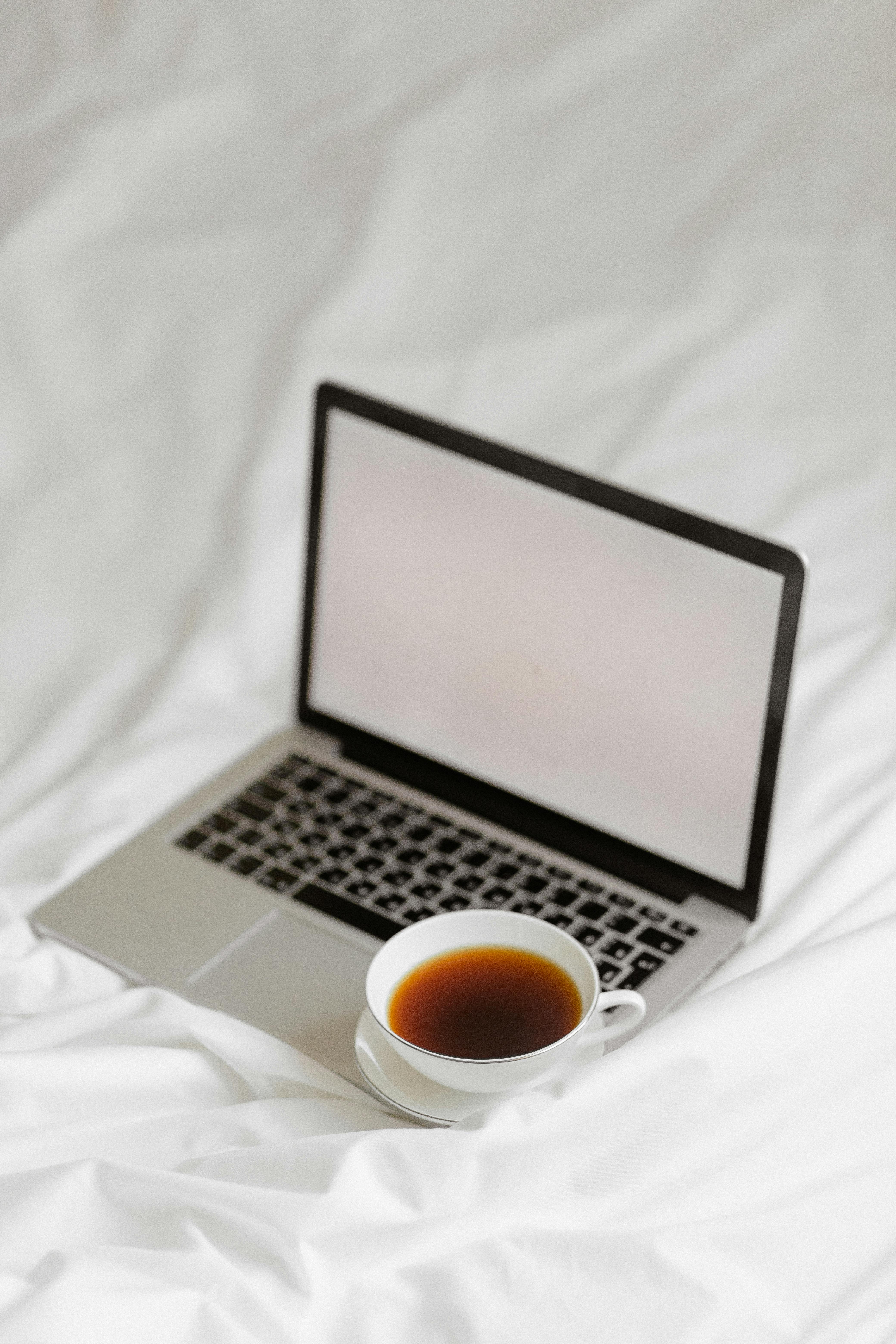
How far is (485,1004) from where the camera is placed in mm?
856

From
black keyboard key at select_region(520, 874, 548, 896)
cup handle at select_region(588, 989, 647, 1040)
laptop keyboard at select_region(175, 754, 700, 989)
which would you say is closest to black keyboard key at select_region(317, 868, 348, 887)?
laptop keyboard at select_region(175, 754, 700, 989)

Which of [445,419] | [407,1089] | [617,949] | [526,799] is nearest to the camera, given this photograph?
[407,1089]

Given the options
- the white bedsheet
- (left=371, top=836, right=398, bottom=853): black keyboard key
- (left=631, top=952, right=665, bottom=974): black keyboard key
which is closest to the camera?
the white bedsheet

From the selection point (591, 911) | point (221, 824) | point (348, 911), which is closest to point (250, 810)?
point (221, 824)

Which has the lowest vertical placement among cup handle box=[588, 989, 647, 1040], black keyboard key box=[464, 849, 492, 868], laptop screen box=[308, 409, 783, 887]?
black keyboard key box=[464, 849, 492, 868]

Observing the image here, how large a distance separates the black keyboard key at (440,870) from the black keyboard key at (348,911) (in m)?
0.05

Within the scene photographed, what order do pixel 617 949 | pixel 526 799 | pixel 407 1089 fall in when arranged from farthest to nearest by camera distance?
1. pixel 526 799
2. pixel 617 949
3. pixel 407 1089

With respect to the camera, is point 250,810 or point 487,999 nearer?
point 487,999

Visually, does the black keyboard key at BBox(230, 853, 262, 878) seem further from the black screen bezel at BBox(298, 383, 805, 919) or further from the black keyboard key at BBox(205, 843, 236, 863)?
the black screen bezel at BBox(298, 383, 805, 919)

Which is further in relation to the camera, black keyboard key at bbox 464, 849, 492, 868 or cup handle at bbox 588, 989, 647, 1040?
black keyboard key at bbox 464, 849, 492, 868

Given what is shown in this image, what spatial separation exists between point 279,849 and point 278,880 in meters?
0.03

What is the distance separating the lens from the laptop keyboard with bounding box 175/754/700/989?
95cm

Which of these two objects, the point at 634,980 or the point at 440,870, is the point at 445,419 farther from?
the point at 634,980

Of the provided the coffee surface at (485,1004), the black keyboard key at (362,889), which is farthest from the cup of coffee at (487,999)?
the black keyboard key at (362,889)
